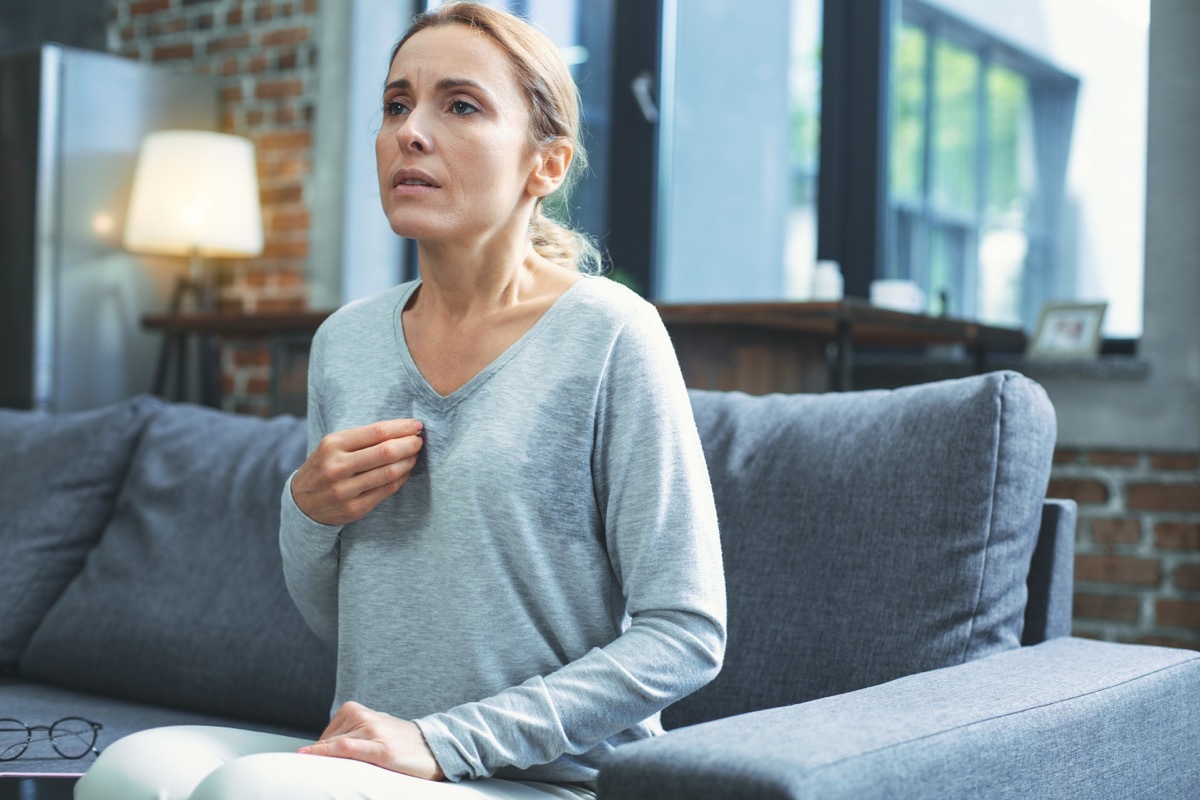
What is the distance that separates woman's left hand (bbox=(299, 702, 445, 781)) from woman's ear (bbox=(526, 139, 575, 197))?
1.89ft

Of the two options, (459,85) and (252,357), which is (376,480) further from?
(252,357)

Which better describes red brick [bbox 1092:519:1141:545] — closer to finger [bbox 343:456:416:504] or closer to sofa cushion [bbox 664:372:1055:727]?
sofa cushion [bbox 664:372:1055:727]

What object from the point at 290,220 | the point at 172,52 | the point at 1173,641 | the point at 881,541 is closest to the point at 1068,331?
the point at 1173,641

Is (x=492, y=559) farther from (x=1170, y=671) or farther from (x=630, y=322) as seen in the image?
(x=1170, y=671)

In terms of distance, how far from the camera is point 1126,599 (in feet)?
9.84

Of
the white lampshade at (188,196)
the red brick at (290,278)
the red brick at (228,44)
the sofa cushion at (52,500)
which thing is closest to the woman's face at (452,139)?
the sofa cushion at (52,500)

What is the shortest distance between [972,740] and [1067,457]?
7.22 feet

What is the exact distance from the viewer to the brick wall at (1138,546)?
9.64 ft

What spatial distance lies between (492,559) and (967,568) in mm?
539

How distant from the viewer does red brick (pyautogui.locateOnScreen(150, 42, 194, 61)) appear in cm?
474

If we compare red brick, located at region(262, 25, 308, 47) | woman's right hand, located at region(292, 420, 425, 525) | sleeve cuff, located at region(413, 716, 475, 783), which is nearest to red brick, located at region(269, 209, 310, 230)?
red brick, located at region(262, 25, 308, 47)

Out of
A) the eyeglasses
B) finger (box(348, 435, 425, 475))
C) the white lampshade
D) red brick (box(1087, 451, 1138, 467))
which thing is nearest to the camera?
finger (box(348, 435, 425, 475))

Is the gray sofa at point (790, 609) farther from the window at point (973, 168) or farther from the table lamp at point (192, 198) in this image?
the window at point (973, 168)

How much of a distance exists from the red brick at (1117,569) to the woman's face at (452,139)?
2115 mm
